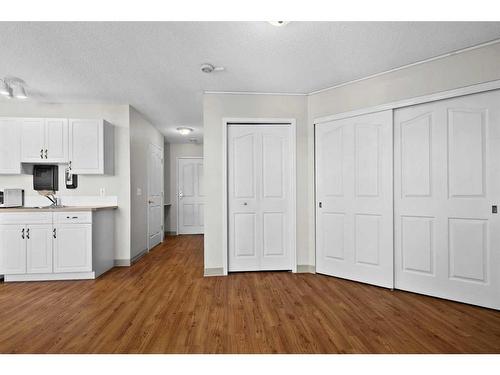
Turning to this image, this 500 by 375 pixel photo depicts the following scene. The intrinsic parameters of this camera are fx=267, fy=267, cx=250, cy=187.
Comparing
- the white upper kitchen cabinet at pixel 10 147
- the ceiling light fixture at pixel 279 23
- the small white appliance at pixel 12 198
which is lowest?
the small white appliance at pixel 12 198

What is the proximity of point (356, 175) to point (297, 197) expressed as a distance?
822 mm

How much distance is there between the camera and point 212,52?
2.64 m

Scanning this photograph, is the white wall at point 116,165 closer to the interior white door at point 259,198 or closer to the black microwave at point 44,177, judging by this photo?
the black microwave at point 44,177

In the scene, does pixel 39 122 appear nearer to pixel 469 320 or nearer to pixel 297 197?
pixel 297 197

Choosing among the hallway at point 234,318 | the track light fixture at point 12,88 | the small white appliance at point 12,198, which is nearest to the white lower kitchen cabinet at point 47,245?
the hallway at point 234,318

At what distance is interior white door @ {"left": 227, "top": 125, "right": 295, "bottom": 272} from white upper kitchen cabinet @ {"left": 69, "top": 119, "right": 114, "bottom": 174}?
1.88 m

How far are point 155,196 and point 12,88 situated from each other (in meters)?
2.97

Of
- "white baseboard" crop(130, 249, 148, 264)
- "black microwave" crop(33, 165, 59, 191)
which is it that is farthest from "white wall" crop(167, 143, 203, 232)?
"black microwave" crop(33, 165, 59, 191)

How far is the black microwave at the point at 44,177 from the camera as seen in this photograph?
4.00 metres

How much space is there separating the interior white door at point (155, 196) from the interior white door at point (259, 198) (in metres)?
2.39

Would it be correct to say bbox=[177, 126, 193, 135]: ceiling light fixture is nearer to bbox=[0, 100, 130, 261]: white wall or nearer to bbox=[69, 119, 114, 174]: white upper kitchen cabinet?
bbox=[0, 100, 130, 261]: white wall

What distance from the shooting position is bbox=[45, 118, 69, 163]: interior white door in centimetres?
379

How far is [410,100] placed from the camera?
2947mm

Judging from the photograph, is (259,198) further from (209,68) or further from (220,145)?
(209,68)
